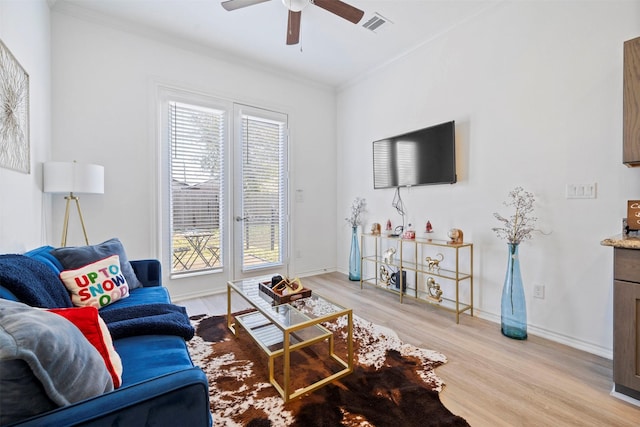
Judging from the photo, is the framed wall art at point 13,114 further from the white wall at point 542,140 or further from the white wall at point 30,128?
the white wall at point 542,140

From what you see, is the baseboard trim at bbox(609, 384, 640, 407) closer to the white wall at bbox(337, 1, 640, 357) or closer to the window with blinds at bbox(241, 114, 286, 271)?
the white wall at bbox(337, 1, 640, 357)

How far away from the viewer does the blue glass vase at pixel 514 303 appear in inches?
90.1

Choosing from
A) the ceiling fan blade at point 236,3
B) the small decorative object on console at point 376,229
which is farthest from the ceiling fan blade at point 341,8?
the small decorative object on console at point 376,229

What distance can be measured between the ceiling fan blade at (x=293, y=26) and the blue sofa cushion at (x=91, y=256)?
7.71 feet

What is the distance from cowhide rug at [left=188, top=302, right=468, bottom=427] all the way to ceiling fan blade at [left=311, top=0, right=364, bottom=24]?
2.65 metres

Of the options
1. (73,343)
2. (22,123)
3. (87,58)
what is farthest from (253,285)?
(87,58)

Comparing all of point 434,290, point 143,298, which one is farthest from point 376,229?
point 143,298

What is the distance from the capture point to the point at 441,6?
266 centimetres

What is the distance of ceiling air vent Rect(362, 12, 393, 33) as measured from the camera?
281cm

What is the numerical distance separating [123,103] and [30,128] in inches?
39.1

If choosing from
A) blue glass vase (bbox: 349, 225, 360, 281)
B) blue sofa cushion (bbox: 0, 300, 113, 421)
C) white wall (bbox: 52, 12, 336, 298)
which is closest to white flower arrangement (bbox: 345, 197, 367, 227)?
blue glass vase (bbox: 349, 225, 360, 281)

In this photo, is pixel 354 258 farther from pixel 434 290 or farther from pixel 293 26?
pixel 293 26

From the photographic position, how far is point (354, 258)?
403 cm

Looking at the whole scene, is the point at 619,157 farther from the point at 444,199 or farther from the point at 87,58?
the point at 87,58
